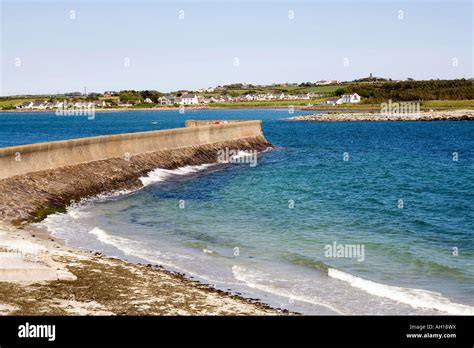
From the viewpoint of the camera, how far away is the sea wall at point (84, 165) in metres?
23.8

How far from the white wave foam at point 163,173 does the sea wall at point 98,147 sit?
1.79 m

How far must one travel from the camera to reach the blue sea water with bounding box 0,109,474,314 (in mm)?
14094

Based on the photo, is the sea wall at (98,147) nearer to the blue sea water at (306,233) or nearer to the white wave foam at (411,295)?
the blue sea water at (306,233)

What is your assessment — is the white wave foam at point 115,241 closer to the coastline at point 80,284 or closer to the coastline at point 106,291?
the coastline at point 80,284

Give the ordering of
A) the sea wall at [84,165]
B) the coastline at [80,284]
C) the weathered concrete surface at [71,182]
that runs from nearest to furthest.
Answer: the coastline at [80,284] → the weathered concrete surface at [71,182] → the sea wall at [84,165]

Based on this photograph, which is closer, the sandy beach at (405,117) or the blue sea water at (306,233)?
the blue sea water at (306,233)

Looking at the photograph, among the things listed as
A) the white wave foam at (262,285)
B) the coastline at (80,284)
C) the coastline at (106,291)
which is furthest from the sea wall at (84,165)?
the white wave foam at (262,285)

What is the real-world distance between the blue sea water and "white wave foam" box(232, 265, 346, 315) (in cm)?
2

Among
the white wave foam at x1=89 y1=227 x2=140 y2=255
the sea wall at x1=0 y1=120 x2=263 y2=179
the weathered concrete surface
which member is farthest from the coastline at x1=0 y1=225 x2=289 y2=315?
the sea wall at x1=0 y1=120 x2=263 y2=179

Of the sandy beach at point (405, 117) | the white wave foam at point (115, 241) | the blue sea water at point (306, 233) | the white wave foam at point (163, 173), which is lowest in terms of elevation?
the blue sea water at point (306, 233)

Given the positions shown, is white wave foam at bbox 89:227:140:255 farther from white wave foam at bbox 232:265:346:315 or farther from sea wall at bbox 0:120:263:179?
sea wall at bbox 0:120:263:179

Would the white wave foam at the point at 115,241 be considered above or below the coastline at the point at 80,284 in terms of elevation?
below

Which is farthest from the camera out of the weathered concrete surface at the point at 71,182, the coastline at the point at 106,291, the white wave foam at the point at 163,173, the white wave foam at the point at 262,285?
the white wave foam at the point at 163,173

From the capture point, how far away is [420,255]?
17.6 meters
